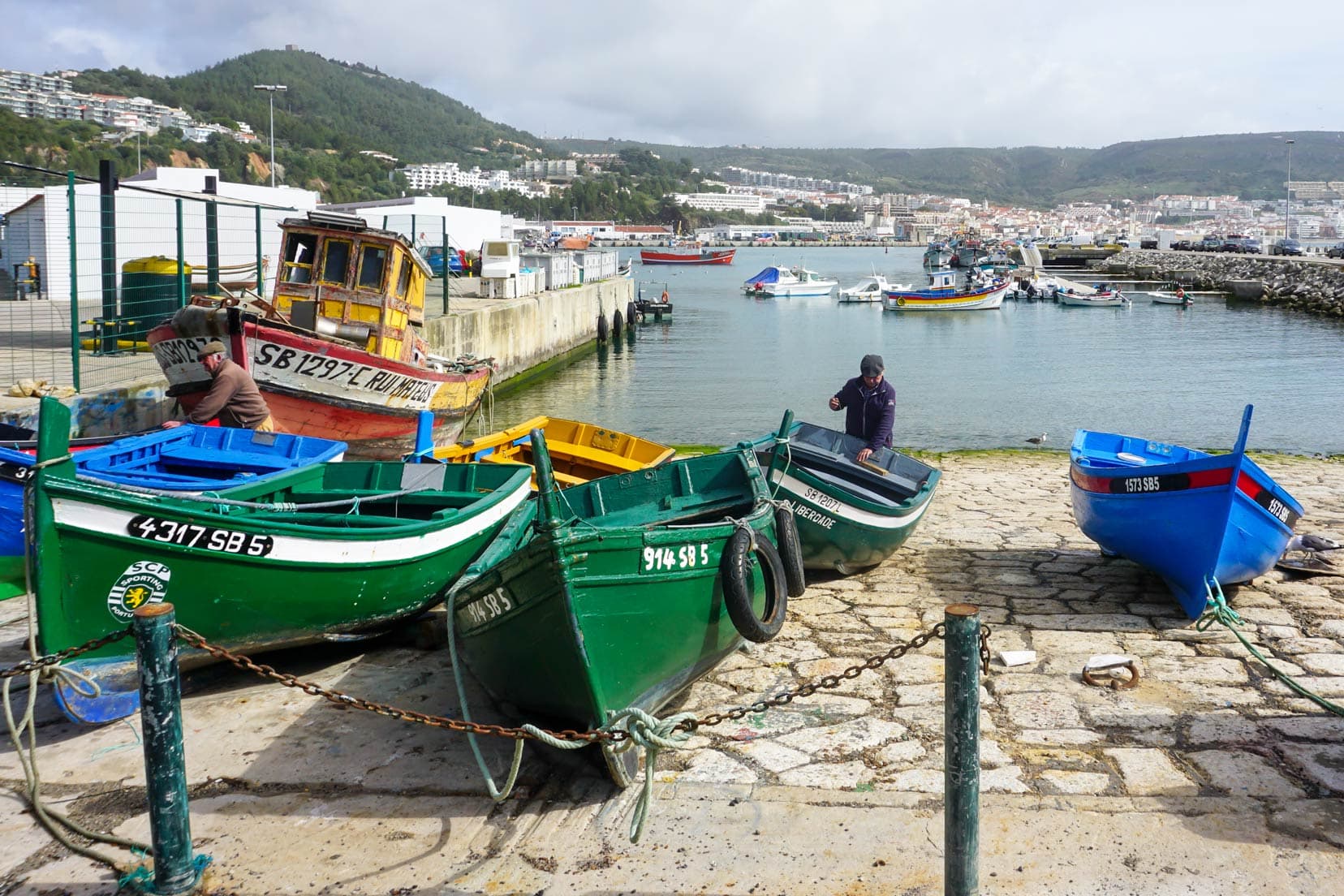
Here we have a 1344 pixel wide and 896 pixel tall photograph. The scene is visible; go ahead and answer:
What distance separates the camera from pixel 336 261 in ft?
46.6

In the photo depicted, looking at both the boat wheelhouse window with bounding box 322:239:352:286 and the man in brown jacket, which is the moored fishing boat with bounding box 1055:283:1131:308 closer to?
the boat wheelhouse window with bounding box 322:239:352:286

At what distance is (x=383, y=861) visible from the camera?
461 cm

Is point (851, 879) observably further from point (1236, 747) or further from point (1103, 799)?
point (1236, 747)

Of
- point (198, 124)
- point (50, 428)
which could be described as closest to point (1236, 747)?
point (50, 428)

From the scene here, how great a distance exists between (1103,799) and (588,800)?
90.9 inches

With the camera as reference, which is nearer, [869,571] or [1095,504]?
[1095,504]

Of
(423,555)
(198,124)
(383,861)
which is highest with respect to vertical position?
(198,124)

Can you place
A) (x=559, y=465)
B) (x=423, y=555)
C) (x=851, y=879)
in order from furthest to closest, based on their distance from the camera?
1. (x=559, y=465)
2. (x=423, y=555)
3. (x=851, y=879)

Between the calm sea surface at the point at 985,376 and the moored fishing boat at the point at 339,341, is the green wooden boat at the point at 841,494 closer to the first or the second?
the moored fishing boat at the point at 339,341

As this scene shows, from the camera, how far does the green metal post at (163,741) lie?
4023mm

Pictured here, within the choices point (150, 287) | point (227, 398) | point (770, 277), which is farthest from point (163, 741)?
point (770, 277)

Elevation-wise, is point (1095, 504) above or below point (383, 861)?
above

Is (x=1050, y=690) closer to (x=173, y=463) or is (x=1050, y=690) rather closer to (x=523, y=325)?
(x=173, y=463)

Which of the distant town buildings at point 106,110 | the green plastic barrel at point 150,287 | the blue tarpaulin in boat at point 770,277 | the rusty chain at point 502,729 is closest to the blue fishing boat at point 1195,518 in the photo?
the rusty chain at point 502,729
